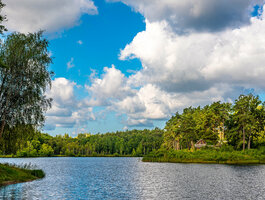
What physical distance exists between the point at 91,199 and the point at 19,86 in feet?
59.2

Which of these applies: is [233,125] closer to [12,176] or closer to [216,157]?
[216,157]

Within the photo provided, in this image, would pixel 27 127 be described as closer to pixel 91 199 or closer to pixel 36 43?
pixel 36 43

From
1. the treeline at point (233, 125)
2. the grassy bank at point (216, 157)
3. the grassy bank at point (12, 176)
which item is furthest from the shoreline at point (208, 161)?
the grassy bank at point (12, 176)

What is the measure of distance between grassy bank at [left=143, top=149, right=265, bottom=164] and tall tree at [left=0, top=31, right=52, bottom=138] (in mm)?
63944

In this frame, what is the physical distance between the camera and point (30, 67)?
125 feet

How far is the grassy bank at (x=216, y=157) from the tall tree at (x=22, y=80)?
210 feet

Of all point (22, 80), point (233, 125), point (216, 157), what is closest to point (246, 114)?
point (233, 125)

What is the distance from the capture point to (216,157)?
3450 inches

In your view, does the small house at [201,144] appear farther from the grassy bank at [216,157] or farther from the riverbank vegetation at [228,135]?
the grassy bank at [216,157]

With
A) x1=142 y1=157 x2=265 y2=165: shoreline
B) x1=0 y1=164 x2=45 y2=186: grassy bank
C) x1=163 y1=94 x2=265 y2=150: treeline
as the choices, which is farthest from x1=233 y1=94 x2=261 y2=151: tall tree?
x1=0 y1=164 x2=45 y2=186: grassy bank

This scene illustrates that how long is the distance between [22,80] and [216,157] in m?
68.2

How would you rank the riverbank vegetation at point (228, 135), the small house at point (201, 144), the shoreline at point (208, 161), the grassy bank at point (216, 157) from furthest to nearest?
1. the small house at point (201, 144)
2. the riverbank vegetation at point (228, 135)
3. the grassy bank at point (216, 157)
4. the shoreline at point (208, 161)

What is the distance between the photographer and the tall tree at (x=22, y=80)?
120ft

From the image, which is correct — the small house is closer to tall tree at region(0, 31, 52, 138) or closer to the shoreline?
the shoreline
